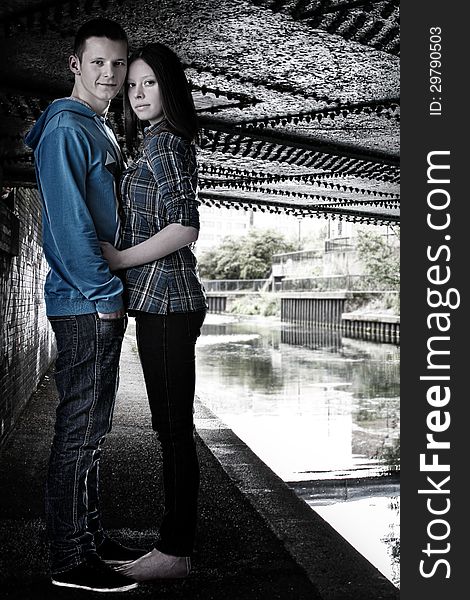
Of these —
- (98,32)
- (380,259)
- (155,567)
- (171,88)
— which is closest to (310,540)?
(155,567)

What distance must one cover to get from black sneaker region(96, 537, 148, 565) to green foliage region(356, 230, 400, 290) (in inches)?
1326

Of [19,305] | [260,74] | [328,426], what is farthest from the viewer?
[328,426]

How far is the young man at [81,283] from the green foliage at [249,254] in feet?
227

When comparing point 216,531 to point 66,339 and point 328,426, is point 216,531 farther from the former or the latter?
point 328,426

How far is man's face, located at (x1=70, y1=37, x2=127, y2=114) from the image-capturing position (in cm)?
296

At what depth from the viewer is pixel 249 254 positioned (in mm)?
74062

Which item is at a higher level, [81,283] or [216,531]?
[81,283]

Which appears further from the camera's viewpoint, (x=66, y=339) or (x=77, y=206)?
(x=66, y=339)


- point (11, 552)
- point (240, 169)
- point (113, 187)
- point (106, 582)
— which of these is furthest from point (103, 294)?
point (240, 169)

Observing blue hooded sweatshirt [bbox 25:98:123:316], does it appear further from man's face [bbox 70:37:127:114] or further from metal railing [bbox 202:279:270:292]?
metal railing [bbox 202:279:270:292]

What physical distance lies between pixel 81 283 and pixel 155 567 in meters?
1.18

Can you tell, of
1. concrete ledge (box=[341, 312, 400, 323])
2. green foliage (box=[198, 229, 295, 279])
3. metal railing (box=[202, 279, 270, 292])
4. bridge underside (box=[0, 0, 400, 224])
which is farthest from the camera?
green foliage (box=[198, 229, 295, 279])

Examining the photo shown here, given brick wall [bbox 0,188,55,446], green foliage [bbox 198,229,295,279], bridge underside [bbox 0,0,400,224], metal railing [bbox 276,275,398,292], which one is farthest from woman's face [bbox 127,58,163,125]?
green foliage [bbox 198,229,295,279]

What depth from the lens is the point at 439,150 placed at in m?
3.49
